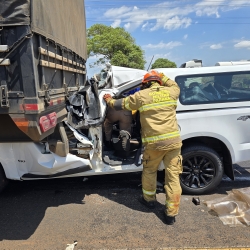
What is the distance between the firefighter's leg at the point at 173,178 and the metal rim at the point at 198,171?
0.47 m

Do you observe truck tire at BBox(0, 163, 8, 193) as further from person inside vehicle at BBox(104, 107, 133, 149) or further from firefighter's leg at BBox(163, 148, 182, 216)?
firefighter's leg at BBox(163, 148, 182, 216)

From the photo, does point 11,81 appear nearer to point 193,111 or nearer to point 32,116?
point 32,116

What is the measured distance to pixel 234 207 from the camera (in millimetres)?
3400

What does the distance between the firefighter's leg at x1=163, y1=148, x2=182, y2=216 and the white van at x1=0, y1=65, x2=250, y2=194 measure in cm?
42

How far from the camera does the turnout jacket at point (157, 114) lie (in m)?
3.29

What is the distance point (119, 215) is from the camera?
3412 millimetres

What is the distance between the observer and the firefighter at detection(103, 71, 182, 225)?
10.8 feet

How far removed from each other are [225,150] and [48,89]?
8.56ft

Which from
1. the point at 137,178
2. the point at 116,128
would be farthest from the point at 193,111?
the point at 137,178

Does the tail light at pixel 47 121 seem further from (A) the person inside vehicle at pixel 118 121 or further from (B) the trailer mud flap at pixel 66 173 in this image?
(A) the person inside vehicle at pixel 118 121

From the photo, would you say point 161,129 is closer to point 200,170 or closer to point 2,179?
point 200,170

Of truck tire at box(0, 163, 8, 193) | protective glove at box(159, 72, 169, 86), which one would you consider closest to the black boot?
protective glove at box(159, 72, 169, 86)

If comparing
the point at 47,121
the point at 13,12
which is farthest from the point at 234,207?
the point at 13,12

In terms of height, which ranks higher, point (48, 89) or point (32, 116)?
point (48, 89)
